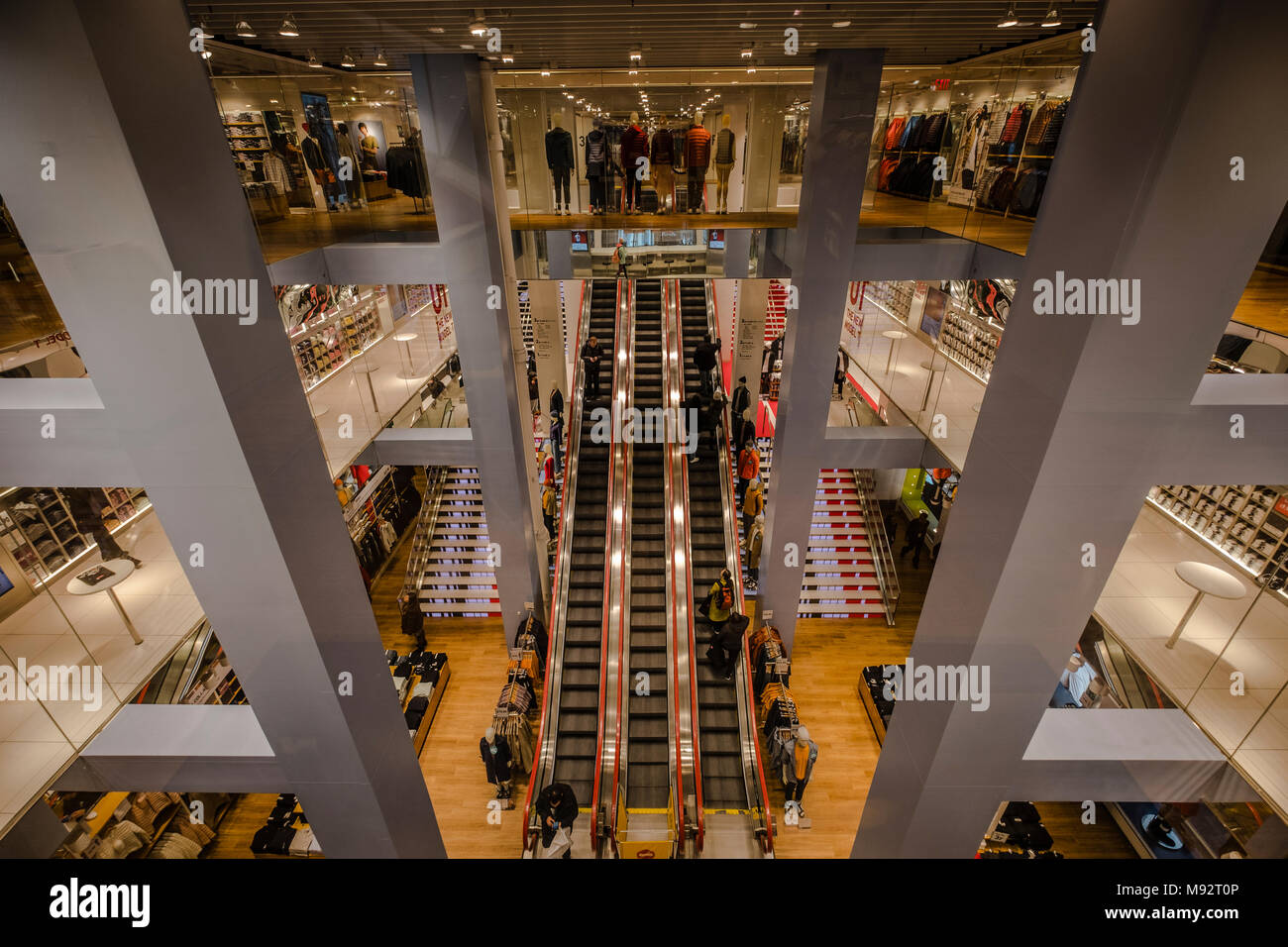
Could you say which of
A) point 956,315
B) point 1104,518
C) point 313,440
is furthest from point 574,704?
point 956,315

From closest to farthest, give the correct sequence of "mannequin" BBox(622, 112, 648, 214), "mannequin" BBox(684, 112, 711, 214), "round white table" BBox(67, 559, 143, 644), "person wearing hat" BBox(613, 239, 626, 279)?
"round white table" BBox(67, 559, 143, 644), "person wearing hat" BBox(613, 239, 626, 279), "mannequin" BBox(684, 112, 711, 214), "mannequin" BBox(622, 112, 648, 214)

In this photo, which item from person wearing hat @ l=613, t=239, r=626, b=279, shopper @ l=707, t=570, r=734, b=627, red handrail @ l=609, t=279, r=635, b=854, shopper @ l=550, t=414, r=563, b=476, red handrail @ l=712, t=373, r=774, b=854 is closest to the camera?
red handrail @ l=712, t=373, r=774, b=854

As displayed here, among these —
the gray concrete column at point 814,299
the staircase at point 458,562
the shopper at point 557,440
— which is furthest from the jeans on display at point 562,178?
the staircase at point 458,562

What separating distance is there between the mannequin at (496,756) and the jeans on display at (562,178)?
9.24m

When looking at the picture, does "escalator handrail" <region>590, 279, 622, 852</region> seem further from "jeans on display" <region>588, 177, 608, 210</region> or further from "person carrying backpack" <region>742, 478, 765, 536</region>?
"jeans on display" <region>588, 177, 608, 210</region>

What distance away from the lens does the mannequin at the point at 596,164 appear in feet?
34.6

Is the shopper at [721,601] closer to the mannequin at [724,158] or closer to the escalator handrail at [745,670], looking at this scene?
the escalator handrail at [745,670]

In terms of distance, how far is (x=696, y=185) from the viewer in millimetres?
11008

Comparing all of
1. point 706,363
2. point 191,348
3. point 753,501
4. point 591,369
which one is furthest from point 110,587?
point 706,363

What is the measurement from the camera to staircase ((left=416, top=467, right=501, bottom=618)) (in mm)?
11188

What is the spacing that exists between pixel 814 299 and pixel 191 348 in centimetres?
699

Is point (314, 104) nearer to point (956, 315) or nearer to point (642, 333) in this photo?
point (642, 333)

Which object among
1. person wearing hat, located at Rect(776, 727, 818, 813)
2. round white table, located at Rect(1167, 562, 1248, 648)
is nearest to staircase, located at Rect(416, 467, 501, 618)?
person wearing hat, located at Rect(776, 727, 818, 813)

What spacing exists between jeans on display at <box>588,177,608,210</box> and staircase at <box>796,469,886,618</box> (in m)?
6.65
